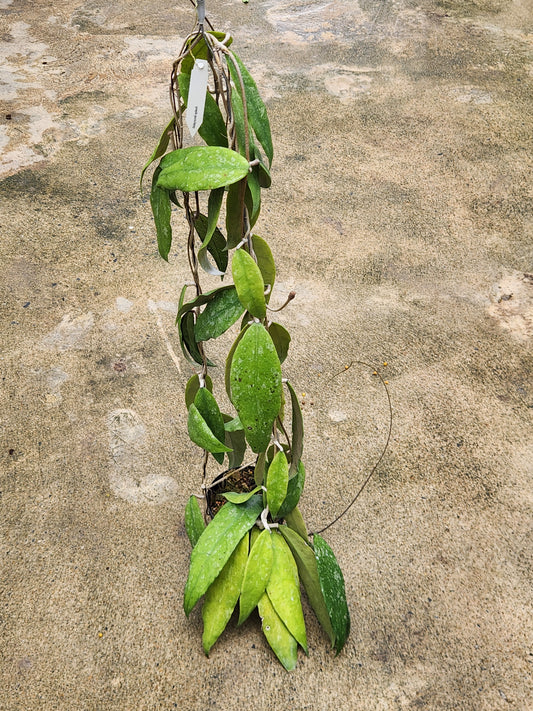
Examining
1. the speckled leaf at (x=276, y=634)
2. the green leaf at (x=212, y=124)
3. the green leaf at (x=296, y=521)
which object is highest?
the green leaf at (x=212, y=124)

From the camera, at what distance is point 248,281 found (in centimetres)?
112

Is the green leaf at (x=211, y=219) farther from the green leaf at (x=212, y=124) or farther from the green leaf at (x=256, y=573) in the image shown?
the green leaf at (x=256, y=573)

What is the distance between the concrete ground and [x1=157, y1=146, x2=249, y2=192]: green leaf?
1007mm

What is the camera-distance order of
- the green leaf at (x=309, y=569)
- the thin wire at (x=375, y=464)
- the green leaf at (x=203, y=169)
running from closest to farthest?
1. the green leaf at (x=203, y=169)
2. the green leaf at (x=309, y=569)
3. the thin wire at (x=375, y=464)

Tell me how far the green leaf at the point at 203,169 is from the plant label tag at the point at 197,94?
5 cm

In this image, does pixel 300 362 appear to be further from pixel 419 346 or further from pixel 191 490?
pixel 191 490

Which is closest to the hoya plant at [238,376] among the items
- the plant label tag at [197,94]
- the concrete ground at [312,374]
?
the plant label tag at [197,94]

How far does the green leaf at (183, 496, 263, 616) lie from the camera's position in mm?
1372

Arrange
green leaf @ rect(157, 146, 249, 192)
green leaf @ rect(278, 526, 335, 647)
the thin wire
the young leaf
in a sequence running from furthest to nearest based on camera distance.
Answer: the thin wire, green leaf @ rect(278, 526, 335, 647), the young leaf, green leaf @ rect(157, 146, 249, 192)

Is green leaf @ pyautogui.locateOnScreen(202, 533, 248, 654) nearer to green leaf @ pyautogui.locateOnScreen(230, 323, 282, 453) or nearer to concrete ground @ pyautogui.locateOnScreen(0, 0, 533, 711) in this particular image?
concrete ground @ pyautogui.locateOnScreen(0, 0, 533, 711)

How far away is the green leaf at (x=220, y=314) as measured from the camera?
A: 4.10 ft

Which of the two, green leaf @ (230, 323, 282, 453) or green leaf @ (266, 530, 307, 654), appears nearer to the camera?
green leaf @ (230, 323, 282, 453)

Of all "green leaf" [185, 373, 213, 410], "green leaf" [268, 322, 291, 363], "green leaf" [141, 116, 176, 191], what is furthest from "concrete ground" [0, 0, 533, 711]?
"green leaf" [141, 116, 176, 191]

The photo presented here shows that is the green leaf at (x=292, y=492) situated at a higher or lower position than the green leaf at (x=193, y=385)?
lower
